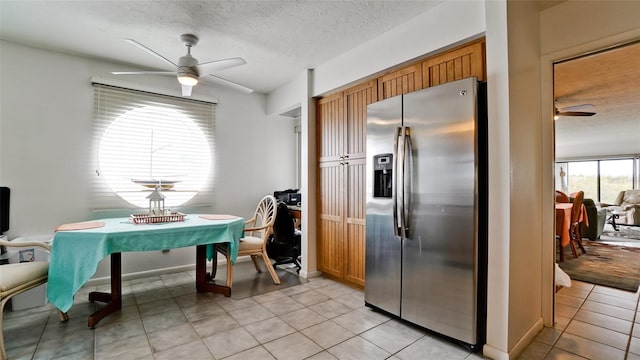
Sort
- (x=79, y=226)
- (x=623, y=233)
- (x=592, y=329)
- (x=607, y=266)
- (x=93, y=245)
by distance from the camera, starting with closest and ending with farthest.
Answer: (x=93, y=245), (x=592, y=329), (x=79, y=226), (x=607, y=266), (x=623, y=233)

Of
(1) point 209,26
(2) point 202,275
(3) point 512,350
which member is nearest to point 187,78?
(1) point 209,26

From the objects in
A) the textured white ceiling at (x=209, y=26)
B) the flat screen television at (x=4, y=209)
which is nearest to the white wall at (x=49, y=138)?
the flat screen television at (x=4, y=209)

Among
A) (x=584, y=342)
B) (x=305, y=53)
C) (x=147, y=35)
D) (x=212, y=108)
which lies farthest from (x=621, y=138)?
(x=147, y=35)

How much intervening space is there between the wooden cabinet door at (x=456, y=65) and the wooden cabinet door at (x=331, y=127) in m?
1.10

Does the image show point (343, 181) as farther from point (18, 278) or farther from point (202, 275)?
point (18, 278)

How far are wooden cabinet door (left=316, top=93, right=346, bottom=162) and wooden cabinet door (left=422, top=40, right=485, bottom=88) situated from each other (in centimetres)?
110

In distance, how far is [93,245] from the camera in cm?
216

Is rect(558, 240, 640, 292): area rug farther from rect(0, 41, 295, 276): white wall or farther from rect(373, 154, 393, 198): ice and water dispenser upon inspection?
rect(0, 41, 295, 276): white wall

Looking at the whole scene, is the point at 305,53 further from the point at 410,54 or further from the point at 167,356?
the point at 167,356

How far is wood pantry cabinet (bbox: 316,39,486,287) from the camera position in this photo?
9.04ft

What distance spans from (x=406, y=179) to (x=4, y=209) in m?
3.74

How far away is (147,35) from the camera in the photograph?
107 inches

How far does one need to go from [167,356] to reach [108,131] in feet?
8.79

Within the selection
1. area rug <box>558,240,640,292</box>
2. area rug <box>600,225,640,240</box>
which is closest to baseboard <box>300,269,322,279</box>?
area rug <box>558,240,640,292</box>
